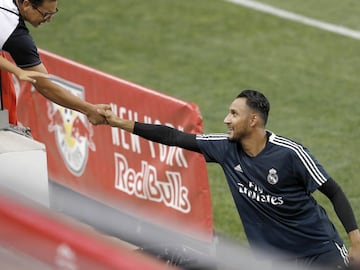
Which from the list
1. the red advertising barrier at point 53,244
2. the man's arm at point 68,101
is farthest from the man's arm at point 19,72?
the red advertising barrier at point 53,244

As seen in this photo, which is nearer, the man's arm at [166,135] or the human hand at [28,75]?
the human hand at [28,75]

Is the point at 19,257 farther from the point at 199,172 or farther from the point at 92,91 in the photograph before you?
the point at 92,91

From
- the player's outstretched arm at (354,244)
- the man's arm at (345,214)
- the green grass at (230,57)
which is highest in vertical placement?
the man's arm at (345,214)

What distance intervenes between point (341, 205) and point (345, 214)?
56mm

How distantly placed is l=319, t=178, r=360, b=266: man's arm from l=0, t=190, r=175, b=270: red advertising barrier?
327 centimetres

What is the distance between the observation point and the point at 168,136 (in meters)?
6.39

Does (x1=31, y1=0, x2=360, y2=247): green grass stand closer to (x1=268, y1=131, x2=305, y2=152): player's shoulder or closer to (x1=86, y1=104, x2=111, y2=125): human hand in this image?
(x1=86, y1=104, x2=111, y2=125): human hand

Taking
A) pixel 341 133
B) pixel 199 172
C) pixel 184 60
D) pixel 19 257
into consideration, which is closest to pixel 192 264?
pixel 19 257

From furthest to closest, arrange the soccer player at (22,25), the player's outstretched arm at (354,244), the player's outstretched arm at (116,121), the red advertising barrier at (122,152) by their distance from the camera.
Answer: the red advertising barrier at (122,152) → the player's outstretched arm at (116,121) → the soccer player at (22,25) → the player's outstretched arm at (354,244)

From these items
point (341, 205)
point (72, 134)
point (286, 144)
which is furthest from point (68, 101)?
point (72, 134)

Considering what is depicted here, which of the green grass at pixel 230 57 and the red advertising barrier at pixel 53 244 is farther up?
the red advertising barrier at pixel 53 244

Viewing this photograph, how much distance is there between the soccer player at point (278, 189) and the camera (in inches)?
233

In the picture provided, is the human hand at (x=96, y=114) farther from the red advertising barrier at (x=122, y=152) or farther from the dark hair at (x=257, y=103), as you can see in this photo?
the dark hair at (x=257, y=103)

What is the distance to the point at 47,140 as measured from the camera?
368 inches
